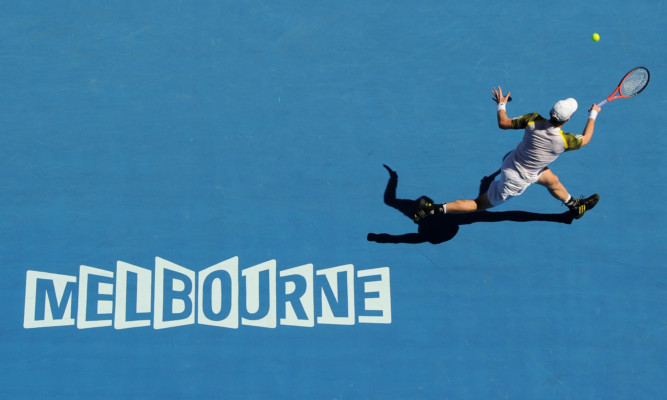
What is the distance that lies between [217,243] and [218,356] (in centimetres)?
112

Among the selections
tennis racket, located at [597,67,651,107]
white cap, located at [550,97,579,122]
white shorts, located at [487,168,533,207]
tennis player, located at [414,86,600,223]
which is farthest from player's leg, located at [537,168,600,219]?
tennis racket, located at [597,67,651,107]

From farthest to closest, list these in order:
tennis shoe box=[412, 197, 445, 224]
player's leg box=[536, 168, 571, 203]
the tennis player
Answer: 1. tennis shoe box=[412, 197, 445, 224]
2. player's leg box=[536, 168, 571, 203]
3. the tennis player

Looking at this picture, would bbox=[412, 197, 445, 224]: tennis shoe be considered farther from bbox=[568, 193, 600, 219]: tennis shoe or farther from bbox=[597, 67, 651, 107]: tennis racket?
bbox=[597, 67, 651, 107]: tennis racket

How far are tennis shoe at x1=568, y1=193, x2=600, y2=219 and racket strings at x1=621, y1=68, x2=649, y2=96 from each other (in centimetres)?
107

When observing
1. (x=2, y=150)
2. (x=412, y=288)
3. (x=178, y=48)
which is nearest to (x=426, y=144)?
(x=412, y=288)

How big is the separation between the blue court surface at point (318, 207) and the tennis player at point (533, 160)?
36 cm

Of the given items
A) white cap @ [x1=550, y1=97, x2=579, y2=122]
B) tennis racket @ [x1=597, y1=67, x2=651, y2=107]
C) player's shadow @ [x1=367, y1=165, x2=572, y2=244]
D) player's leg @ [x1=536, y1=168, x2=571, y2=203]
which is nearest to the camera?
white cap @ [x1=550, y1=97, x2=579, y2=122]

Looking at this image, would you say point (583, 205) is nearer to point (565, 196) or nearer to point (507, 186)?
point (565, 196)

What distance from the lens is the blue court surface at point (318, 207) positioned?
5.89m

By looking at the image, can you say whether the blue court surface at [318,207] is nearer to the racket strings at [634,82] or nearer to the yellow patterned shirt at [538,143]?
the racket strings at [634,82]

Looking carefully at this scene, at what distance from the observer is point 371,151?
249 inches

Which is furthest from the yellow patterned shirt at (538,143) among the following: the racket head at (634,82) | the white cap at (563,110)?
the racket head at (634,82)

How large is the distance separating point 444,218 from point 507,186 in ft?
2.93

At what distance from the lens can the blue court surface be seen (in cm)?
589
